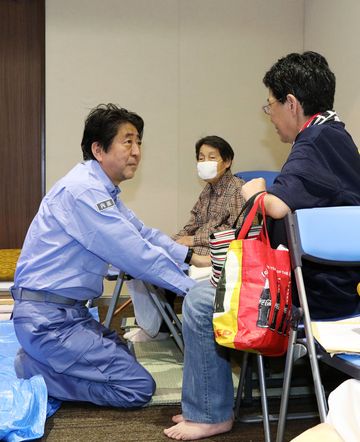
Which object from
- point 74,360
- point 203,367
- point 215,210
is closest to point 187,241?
point 215,210

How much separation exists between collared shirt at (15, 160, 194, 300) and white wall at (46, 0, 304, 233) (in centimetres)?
266

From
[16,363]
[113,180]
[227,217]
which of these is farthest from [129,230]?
[227,217]

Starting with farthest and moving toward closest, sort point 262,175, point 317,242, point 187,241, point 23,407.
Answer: point 262,175, point 187,241, point 23,407, point 317,242

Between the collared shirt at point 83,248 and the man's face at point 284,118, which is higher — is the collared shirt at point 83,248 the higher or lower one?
the lower one

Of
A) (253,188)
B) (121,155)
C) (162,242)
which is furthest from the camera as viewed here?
(162,242)

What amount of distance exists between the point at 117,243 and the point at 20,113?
10.3 ft

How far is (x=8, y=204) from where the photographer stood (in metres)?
5.23

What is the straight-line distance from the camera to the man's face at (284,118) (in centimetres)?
209

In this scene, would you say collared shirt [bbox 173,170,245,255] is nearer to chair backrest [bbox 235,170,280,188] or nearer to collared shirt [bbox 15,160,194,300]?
chair backrest [bbox 235,170,280,188]

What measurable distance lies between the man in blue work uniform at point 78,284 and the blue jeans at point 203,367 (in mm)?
340

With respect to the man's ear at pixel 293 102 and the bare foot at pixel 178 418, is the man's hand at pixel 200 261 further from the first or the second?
the man's ear at pixel 293 102

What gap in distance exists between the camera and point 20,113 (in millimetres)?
5180

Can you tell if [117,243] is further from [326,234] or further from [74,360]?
[326,234]

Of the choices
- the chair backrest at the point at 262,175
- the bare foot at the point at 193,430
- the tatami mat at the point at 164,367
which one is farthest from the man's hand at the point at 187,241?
the bare foot at the point at 193,430
